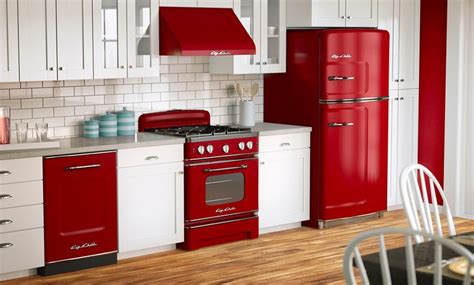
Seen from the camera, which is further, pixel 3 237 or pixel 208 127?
pixel 208 127

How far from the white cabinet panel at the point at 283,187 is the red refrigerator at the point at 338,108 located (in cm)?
9

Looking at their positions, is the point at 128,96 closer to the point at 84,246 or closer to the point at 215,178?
the point at 215,178

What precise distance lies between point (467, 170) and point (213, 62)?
257 centimetres

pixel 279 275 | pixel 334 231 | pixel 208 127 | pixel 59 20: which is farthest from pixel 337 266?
pixel 59 20

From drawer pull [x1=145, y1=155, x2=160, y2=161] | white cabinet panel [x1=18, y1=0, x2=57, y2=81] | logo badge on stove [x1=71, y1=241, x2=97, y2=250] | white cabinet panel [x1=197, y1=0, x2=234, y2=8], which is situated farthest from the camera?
white cabinet panel [x1=197, y1=0, x2=234, y2=8]

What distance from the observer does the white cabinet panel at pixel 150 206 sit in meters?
6.08

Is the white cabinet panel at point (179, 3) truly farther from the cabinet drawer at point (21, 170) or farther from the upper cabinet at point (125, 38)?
the cabinet drawer at point (21, 170)

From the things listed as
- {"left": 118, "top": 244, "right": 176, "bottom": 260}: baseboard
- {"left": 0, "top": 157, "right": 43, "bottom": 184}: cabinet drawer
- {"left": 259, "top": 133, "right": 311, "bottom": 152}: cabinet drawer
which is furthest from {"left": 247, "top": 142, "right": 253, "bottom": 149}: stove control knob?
{"left": 0, "top": 157, "right": 43, "bottom": 184}: cabinet drawer

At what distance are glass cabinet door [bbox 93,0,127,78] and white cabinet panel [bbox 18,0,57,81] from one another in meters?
0.33

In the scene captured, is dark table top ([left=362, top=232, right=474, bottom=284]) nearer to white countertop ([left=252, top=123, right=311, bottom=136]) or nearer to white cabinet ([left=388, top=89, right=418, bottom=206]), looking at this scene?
white countertop ([left=252, top=123, right=311, bottom=136])

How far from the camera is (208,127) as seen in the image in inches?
270

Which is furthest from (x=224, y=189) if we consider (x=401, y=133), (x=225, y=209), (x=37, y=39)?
(x=401, y=133)

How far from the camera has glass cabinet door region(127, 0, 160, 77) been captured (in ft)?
20.5

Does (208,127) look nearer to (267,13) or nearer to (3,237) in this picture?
(267,13)
